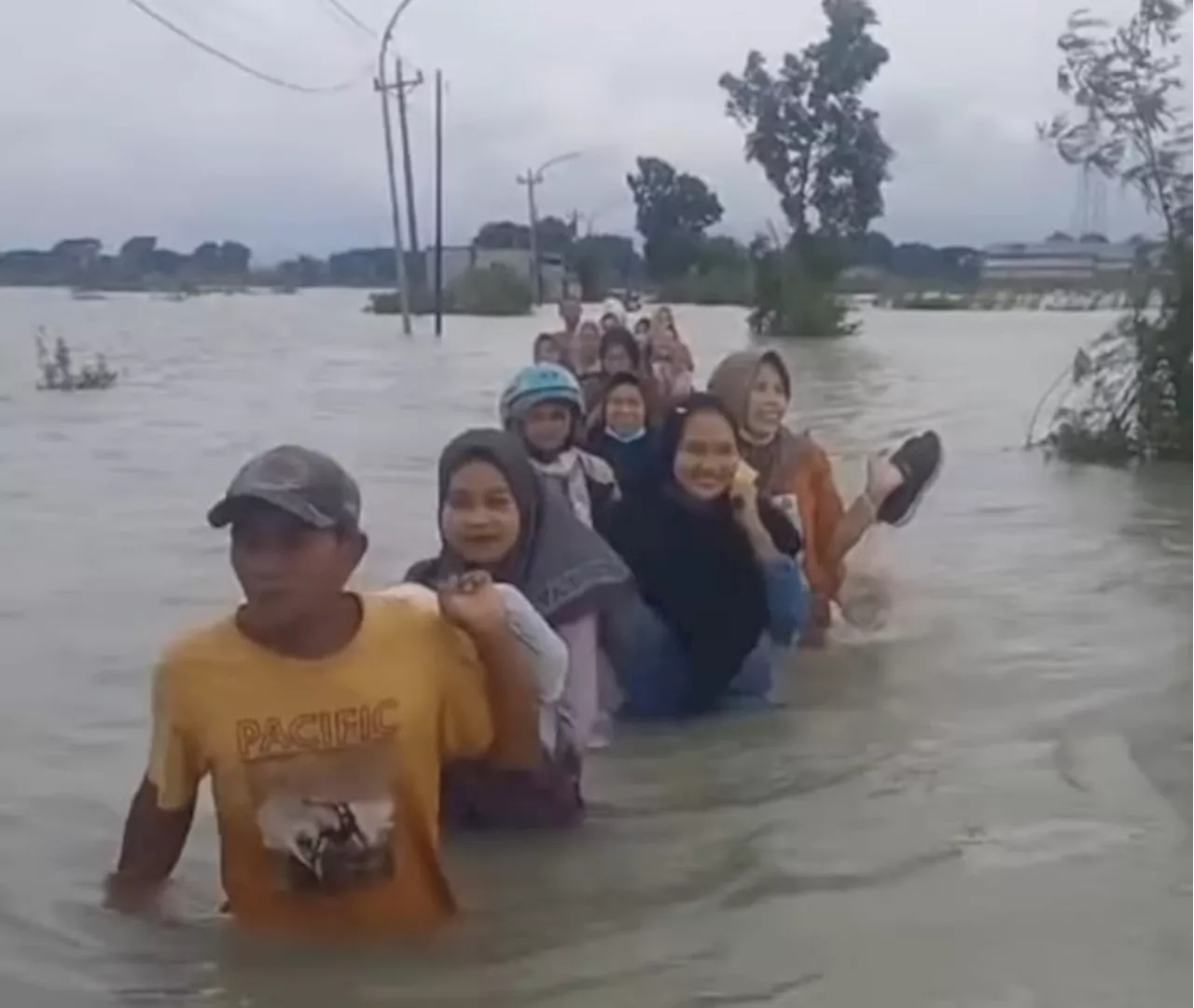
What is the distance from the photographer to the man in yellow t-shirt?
14.8 ft

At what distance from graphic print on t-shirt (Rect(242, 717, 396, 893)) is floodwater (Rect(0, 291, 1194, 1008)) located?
503 millimetres

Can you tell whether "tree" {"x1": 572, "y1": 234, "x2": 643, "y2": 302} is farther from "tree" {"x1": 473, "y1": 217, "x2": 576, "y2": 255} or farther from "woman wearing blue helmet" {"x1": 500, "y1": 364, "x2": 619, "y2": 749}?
"woman wearing blue helmet" {"x1": 500, "y1": 364, "x2": 619, "y2": 749}

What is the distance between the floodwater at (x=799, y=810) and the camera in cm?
543

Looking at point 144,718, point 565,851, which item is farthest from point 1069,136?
point 565,851

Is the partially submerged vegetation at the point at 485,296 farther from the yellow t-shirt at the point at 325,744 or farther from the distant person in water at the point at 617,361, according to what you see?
the yellow t-shirt at the point at 325,744

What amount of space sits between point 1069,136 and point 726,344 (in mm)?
24872

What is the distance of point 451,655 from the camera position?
4.68 m

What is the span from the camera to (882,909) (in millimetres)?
5996

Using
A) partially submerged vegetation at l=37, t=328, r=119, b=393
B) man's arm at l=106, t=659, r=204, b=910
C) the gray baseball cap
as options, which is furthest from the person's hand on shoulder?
partially submerged vegetation at l=37, t=328, r=119, b=393

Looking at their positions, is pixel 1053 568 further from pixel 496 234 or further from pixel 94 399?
pixel 496 234

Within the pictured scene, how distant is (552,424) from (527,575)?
5.74 feet

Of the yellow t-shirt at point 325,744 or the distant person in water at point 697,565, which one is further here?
the distant person in water at point 697,565

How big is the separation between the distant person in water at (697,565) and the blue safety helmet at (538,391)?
1.15 ft

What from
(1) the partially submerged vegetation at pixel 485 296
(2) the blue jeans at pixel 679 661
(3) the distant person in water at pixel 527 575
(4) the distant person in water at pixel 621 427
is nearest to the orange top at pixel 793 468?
(4) the distant person in water at pixel 621 427
